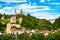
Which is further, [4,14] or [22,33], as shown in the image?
[4,14]

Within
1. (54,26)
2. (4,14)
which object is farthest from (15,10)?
(54,26)

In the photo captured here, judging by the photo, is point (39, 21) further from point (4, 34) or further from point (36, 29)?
point (4, 34)

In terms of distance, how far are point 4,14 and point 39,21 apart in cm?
78

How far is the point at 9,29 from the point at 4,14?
0.44m

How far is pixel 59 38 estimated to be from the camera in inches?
359

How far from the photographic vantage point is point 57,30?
9812 mm

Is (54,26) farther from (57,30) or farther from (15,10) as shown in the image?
(15,10)

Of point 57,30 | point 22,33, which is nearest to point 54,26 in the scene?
point 57,30

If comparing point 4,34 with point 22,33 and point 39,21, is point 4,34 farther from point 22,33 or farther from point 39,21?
point 39,21

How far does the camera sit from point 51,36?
9328 mm

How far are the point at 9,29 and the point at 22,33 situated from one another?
0.43 meters

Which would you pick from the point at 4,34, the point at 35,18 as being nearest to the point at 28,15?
the point at 35,18

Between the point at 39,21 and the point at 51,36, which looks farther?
the point at 39,21

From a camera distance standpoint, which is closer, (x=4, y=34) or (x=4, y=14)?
(x=4, y=34)
